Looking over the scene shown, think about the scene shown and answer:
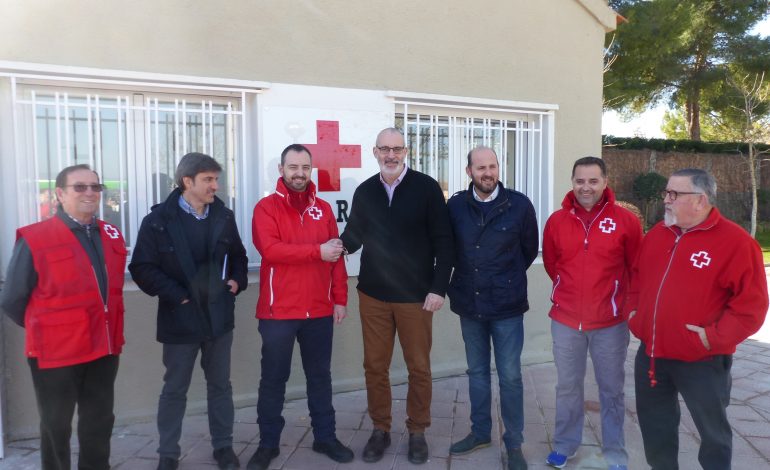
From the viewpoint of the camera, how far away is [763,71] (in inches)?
695

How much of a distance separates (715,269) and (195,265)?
262cm

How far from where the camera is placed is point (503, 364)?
3.51 metres

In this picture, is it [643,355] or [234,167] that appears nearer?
[643,355]

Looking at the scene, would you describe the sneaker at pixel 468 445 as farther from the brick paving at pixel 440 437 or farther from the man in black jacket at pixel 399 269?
the man in black jacket at pixel 399 269

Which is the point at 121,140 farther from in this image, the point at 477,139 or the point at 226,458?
the point at 477,139

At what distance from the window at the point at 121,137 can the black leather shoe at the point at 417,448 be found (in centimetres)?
216

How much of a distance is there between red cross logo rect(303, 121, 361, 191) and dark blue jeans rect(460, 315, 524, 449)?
5.34 ft

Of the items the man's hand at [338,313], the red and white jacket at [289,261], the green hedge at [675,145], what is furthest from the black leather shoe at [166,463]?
the green hedge at [675,145]

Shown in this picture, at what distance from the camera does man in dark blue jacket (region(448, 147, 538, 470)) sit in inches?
134

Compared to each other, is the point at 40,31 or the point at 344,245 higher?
the point at 40,31

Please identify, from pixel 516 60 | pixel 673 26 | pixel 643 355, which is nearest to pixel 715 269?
pixel 643 355

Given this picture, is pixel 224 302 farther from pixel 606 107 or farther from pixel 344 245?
pixel 606 107

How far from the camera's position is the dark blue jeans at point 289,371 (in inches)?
136

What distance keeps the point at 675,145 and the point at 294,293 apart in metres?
19.7
